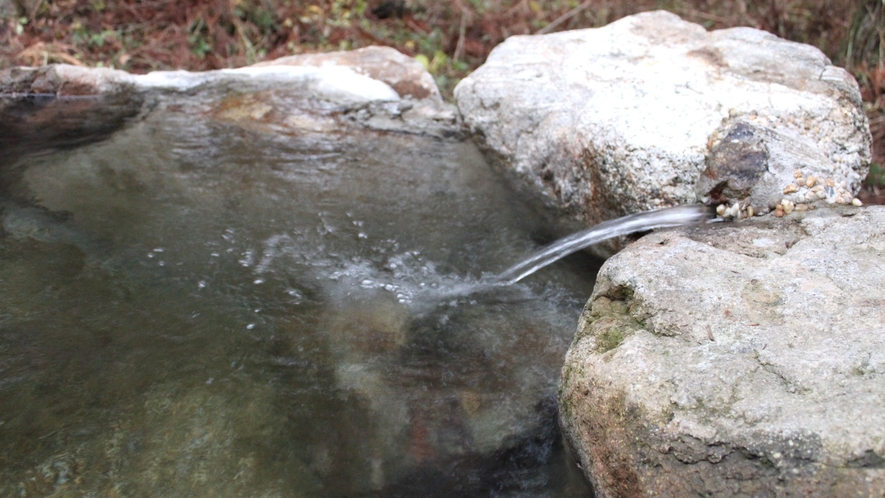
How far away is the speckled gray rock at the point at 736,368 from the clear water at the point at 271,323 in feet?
1.56

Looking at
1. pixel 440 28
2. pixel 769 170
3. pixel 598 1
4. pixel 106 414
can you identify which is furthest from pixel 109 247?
pixel 598 1

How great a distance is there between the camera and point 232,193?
4.25 m

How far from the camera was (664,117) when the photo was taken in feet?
12.2

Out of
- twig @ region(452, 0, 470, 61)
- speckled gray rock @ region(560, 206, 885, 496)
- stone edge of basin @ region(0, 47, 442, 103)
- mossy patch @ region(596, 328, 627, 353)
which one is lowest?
twig @ region(452, 0, 470, 61)

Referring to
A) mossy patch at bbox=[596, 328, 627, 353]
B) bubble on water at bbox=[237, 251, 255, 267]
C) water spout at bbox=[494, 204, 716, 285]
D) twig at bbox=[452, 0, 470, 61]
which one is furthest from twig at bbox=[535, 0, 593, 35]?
mossy patch at bbox=[596, 328, 627, 353]

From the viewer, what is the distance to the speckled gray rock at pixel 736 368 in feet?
6.07

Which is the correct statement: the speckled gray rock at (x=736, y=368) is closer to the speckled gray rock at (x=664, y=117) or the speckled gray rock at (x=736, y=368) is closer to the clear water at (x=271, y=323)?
the clear water at (x=271, y=323)

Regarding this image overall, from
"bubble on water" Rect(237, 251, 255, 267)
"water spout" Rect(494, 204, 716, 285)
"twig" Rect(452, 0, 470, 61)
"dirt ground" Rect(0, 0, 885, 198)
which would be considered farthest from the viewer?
"twig" Rect(452, 0, 470, 61)

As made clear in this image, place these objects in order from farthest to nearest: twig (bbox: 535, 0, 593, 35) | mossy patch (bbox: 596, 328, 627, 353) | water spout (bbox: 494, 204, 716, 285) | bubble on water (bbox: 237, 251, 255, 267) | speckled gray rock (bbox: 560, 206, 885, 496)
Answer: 1. twig (bbox: 535, 0, 593, 35)
2. bubble on water (bbox: 237, 251, 255, 267)
3. water spout (bbox: 494, 204, 716, 285)
4. mossy patch (bbox: 596, 328, 627, 353)
5. speckled gray rock (bbox: 560, 206, 885, 496)

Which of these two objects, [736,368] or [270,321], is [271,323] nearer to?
[270,321]

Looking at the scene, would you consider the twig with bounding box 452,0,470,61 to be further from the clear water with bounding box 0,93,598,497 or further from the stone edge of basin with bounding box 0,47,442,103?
the clear water with bounding box 0,93,598,497

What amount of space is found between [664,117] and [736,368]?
198 centimetres

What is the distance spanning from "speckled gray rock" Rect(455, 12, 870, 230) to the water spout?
0.07m

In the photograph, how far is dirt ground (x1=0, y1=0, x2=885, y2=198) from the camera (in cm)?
647
